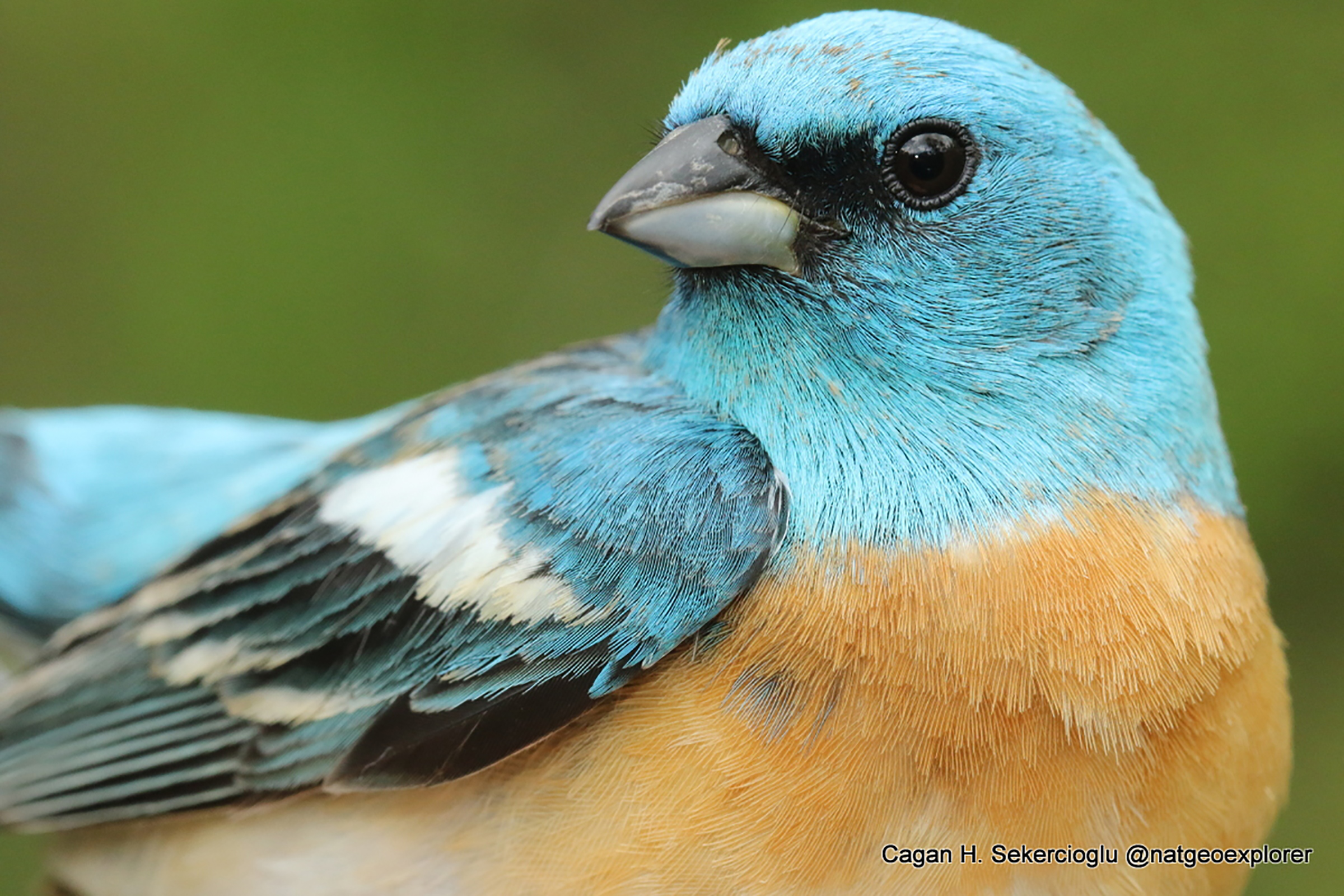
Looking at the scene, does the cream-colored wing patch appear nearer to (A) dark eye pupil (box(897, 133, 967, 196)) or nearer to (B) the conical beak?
(B) the conical beak

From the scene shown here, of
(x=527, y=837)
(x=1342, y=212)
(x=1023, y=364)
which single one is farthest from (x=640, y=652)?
(x=1342, y=212)

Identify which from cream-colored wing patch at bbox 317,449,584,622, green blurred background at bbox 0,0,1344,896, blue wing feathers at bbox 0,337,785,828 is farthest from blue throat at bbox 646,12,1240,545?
green blurred background at bbox 0,0,1344,896

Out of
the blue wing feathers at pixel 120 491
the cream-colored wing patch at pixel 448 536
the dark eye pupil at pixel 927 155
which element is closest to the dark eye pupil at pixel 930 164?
the dark eye pupil at pixel 927 155

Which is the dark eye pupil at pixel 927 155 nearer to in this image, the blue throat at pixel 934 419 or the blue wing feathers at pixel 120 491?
the blue throat at pixel 934 419

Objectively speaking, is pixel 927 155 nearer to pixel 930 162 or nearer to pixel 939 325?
pixel 930 162

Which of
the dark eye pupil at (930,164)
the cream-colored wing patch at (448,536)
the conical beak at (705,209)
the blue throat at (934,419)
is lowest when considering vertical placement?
the cream-colored wing patch at (448,536)

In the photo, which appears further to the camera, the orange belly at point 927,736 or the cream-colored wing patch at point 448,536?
the cream-colored wing patch at point 448,536

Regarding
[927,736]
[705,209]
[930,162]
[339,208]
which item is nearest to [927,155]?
[930,162]
